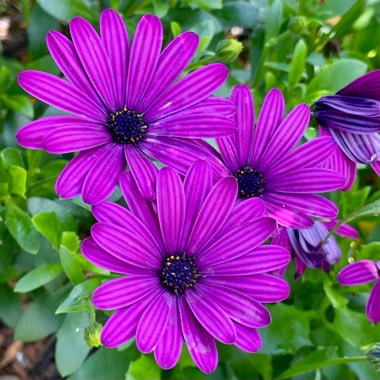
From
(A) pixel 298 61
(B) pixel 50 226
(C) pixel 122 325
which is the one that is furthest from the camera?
(A) pixel 298 61

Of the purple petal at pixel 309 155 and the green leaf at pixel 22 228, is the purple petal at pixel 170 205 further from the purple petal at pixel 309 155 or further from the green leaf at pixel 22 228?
the green leaf at pixel 22 228

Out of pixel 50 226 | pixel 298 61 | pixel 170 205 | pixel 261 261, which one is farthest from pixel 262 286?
pixel 298 61

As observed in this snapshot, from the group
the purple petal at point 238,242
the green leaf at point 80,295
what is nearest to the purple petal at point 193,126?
the purple petal at point 238,242

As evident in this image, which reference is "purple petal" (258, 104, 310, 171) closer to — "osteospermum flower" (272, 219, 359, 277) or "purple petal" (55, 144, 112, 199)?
"osteospermum flower" (272, 219, 359, 277)

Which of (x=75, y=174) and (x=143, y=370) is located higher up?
(x=75, y=174)

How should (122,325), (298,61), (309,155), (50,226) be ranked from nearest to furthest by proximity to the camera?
(122,325), (309,155), (50,226), (298,61)

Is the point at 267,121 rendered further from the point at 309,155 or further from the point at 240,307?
the point at 240,307

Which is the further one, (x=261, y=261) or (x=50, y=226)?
(x=50, y=226)
